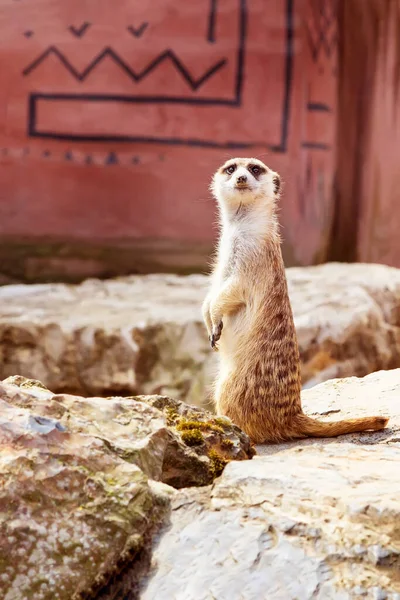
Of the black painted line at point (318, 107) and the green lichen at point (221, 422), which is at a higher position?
the black painted line at point (318, 107)

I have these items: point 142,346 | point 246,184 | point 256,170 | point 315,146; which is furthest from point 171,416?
point 315,146

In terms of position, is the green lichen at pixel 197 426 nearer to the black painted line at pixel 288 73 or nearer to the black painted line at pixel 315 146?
the black painted line at pixel 288 73

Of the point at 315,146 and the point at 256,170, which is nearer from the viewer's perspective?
the point at 256,170

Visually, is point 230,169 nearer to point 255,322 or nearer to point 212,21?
point 255,322

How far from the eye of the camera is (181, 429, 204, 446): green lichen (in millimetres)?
2311

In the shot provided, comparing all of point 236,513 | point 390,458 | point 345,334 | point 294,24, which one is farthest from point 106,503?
point 294,24

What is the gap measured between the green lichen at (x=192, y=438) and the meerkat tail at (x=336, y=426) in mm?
657

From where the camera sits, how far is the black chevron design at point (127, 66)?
633 centimetres

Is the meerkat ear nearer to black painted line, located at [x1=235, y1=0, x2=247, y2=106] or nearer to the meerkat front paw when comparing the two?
the meerkat front paw

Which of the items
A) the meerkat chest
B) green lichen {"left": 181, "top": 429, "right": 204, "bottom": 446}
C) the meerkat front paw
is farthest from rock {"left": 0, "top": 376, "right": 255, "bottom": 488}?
the meerkat chest

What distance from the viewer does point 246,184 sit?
129 inches

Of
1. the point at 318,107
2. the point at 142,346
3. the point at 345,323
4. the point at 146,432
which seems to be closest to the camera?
the point at 146,432

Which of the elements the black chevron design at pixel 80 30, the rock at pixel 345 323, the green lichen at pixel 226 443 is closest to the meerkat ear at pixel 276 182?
the green lichen at pixel 226 443

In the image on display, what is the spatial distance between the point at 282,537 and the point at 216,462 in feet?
1.41
